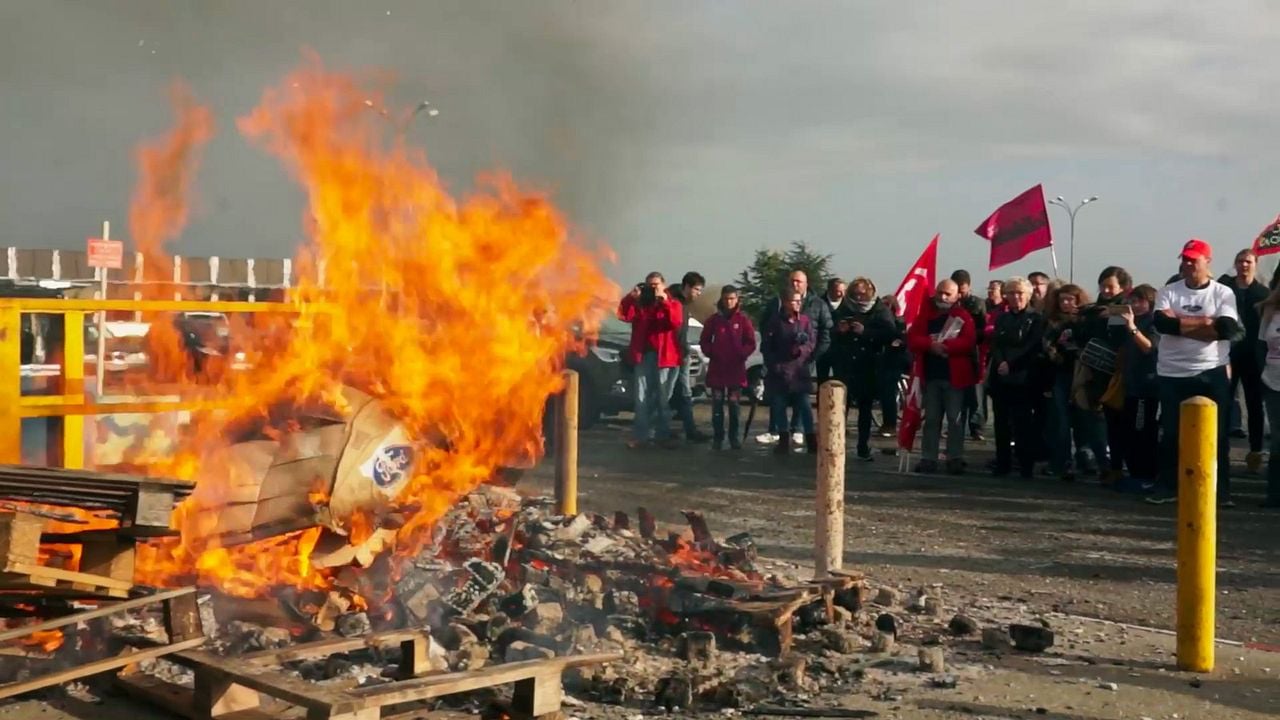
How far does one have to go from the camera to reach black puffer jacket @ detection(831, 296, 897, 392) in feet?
44.9

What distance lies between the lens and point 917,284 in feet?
51.2

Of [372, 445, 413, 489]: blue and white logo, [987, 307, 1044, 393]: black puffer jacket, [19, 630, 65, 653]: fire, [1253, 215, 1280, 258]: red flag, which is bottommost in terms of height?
[19, 630, 65, 653]: fire

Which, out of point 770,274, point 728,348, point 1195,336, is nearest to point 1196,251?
point 1195,336

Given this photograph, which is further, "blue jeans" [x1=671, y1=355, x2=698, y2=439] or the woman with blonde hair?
"blue jeans" [x1=671, y1=355, x2=698, y2=439]

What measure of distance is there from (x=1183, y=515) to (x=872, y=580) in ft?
7.64

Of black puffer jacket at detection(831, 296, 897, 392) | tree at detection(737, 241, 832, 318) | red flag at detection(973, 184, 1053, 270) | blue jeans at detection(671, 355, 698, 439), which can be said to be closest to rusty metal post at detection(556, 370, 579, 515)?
blue jeans at detection(671, 355, 698, 439)

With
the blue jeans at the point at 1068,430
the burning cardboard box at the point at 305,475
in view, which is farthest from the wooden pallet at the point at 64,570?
the blue jeans at the point at 1068,430

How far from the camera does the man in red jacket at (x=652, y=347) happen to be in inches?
549

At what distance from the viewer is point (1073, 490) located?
37.3ft

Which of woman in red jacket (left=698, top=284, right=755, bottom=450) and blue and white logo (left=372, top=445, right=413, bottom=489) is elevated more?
woman in red jacket (left=698, top=284, right=755, bottom=450)

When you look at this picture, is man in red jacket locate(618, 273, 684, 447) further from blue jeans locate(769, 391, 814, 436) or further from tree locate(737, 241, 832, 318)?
tree locate(737, 241, 832, 318)

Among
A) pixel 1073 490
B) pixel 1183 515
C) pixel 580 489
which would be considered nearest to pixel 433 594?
pixel 1183 515

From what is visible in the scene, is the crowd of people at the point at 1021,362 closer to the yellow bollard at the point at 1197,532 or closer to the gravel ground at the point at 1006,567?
the gravel ground at the point at 1006,567

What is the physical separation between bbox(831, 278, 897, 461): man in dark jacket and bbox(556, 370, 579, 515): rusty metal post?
17.9ft
